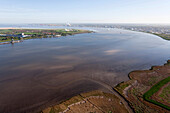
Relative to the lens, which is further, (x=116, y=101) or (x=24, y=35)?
(x=24, y=35)

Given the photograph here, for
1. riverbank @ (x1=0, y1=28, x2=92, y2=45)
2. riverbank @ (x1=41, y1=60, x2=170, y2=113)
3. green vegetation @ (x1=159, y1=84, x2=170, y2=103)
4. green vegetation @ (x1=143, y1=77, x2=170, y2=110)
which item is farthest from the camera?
riverbank @ (x1=0, y1=28, x2=92, y2=45)

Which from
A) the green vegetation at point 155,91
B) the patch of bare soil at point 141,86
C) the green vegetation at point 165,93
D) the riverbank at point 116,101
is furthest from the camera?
the green vegetation at point 165,93

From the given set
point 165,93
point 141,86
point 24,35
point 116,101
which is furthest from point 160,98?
point 24,35

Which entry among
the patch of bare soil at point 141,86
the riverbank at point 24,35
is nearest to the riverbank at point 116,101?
the patch of bare soil at point 141,86

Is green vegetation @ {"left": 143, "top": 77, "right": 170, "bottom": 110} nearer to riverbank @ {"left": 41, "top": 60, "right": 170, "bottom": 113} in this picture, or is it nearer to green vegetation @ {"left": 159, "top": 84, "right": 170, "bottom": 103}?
riverbank @ {"left": 41, "top": 60, "right": 170, "bottom": 113}

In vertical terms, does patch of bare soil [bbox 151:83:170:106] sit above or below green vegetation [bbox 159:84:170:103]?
below

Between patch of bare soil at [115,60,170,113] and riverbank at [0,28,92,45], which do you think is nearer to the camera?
patch of bare soil at [115,60,170,113]

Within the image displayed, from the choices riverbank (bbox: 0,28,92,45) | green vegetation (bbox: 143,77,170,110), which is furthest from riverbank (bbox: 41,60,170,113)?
riverbank (bbox: 0,28,92,45)

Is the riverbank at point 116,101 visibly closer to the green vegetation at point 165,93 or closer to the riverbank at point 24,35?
the green vegetation at point 165,93

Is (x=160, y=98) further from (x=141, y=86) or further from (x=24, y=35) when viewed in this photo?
(x=24, y=35)
